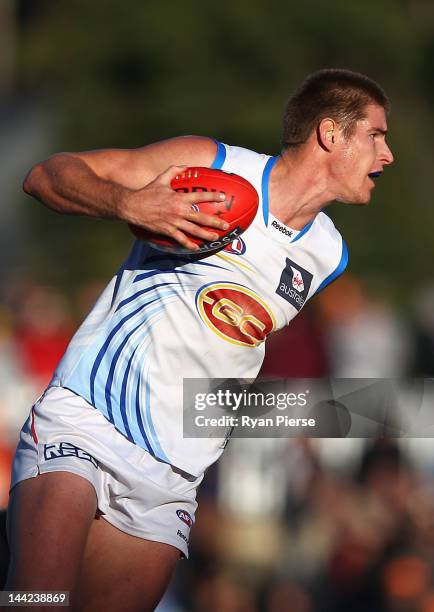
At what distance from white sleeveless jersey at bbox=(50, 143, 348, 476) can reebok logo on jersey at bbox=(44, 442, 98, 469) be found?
8.0 inches

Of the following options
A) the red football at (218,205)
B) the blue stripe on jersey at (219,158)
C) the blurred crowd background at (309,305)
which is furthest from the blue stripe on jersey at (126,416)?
the blue stripe on jersey at (219,158)

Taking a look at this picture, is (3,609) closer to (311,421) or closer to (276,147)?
(311,421)

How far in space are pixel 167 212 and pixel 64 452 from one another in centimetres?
109

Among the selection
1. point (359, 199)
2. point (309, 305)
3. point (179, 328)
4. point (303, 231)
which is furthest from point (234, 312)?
point (309, 305)

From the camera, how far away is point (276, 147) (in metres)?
19.0

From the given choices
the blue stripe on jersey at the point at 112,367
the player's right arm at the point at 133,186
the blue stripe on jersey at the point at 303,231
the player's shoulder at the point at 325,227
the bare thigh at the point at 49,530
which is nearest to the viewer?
the bare thigh at the point at 49,530

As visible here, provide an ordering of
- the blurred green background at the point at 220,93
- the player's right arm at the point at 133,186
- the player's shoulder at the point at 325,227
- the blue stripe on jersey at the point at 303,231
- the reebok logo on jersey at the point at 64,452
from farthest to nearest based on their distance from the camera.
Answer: the blurred green background at the point at 220,93
the player's shoulder at the point at 325,227
the blue stripe on jersey at the point at 303,231
the reebok logo on jersey at the point at 64,452
the player's right arm at the point at 133,186

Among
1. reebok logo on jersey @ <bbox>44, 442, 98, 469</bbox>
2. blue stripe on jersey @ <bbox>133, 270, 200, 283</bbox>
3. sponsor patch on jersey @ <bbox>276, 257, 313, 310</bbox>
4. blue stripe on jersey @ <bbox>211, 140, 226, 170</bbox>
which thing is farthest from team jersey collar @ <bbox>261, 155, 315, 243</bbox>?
reebok logo on jersey @ <bbox>44, 442, 98, 469</bbox>

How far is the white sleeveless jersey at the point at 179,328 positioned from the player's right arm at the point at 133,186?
0.23 metres

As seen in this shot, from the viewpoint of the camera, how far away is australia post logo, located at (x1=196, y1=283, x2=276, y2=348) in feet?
15.8

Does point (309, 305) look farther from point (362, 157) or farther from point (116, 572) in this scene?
point (116, 572)

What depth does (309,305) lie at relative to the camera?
→ 11.0 m

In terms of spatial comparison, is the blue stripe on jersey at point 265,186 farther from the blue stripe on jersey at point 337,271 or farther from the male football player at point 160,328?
the blue stripe on jersey at point 337,271

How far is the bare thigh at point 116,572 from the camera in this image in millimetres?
4809
